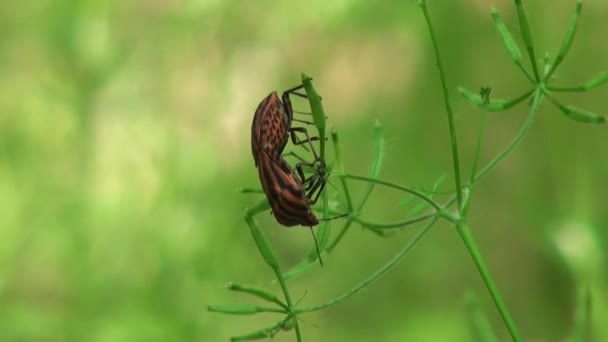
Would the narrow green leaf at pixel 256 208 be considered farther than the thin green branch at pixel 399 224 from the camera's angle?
Yes

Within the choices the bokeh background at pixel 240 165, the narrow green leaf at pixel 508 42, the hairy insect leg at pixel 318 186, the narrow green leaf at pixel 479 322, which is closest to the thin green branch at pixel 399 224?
the hairy insect leg at pixel 318 186

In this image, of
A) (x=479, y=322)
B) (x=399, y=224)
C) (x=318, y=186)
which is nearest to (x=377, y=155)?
(x=318, y=186)

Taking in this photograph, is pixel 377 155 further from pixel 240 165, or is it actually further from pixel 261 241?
pixel 240 165

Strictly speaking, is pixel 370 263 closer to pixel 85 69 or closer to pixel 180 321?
pixel 180 321

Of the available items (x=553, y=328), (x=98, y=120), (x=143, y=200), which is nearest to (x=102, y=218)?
(x=143, y=200)

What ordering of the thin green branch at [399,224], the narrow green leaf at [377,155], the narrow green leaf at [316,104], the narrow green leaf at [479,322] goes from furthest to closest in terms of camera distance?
the narrow green leaf at [479,322] < the narrow green leaf at [377,155] < the thin green branch at [399,224] < the narrow green leaf at [316,104]

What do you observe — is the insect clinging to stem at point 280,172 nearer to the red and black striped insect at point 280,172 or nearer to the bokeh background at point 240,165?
the red and black striped insect at point 280,172

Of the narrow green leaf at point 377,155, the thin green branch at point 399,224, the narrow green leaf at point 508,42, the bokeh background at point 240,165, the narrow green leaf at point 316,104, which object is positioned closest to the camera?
the narrow green leaf at point 316,104

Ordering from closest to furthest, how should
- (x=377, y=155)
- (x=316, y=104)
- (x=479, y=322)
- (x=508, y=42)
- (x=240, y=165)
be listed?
(x=316, y=104), (x=508, y=42), (x=377, y=155), (x=479, y=322), (x=240, y=165)
